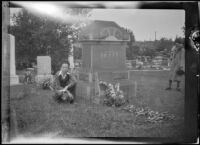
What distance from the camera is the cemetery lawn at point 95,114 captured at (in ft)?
10.8

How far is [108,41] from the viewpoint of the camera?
11.0 ft

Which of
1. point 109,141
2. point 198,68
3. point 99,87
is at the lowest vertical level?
point 109,141

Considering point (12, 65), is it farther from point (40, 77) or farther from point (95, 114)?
point (95, 114)

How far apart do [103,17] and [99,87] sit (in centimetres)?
87

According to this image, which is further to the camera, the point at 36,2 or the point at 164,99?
the point at 164,99

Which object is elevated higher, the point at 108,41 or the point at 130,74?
the point at 108,41

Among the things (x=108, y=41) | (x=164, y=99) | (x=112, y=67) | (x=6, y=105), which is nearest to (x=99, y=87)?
(x=112, y=67)

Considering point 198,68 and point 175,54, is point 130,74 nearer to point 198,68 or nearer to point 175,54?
point 175,54

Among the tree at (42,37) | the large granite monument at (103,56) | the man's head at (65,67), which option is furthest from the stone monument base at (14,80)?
the large granite monument at (103,56)

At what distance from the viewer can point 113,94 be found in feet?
11.2

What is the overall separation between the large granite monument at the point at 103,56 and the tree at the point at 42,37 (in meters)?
0.19

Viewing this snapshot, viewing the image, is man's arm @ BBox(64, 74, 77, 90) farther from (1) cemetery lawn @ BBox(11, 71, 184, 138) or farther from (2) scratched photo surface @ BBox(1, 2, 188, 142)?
(1) cemetery lawn @ BBox(11, 71, 184, 138)

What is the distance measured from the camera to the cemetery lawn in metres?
3.28

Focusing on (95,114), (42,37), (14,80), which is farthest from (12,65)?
(95,114)
